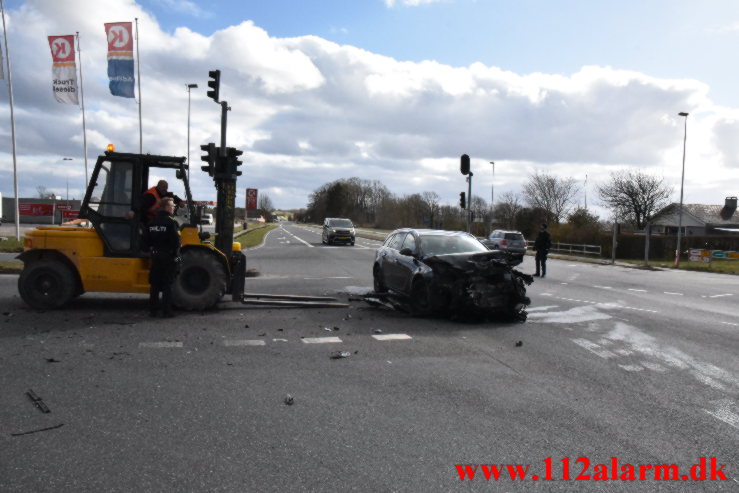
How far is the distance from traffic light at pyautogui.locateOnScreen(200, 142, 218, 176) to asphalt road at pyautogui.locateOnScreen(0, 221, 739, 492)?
131 inches

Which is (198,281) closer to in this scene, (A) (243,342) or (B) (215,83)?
(A) (243,342)

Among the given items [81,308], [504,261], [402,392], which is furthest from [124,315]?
[504,261]

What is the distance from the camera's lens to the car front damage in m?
8.98

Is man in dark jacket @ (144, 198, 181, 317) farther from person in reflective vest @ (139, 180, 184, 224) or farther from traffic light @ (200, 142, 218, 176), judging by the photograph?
traffic light @ (200, 142, 218, 176)

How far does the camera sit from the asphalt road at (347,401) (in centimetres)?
353

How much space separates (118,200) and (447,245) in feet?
18.4

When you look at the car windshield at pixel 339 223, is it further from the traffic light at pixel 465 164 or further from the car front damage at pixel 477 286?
the car front damage at pixel 477 286

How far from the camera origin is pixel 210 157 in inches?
436

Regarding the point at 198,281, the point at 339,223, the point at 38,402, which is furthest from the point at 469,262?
the point at 339,223

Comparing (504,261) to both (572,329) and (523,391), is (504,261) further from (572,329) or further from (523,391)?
(523,391)

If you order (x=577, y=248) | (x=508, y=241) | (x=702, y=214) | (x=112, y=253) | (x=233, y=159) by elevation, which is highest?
(x=702, y=214)

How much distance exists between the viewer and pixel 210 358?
20.7ft

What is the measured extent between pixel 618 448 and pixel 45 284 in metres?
8.32

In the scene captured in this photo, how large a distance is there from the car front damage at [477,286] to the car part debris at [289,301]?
83.0 inches
